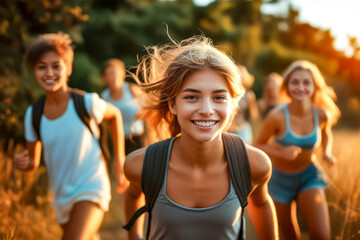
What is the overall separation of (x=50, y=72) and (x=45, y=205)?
2568 mm

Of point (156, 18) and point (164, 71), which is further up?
point (156, 18)

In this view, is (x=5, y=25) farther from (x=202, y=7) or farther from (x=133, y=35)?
(x=202, y=7)

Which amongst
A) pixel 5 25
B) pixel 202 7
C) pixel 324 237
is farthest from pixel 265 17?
pixel 324 237

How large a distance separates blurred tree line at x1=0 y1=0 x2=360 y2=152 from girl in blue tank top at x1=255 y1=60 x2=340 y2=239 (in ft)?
4.52

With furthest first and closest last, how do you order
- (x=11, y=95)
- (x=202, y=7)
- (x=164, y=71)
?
1. (x=202, y=7)
2. (x=11, y=95)
3. (x=164, y=71)

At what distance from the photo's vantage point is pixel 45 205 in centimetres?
532

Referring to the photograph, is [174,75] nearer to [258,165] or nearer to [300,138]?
[258,165]

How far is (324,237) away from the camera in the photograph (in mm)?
3479

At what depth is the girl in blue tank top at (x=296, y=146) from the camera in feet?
12.6

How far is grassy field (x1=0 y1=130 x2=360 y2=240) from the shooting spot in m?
3.90

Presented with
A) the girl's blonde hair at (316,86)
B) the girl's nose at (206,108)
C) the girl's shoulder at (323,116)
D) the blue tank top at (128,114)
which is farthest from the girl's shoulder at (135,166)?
the blue tank top at (128,114)

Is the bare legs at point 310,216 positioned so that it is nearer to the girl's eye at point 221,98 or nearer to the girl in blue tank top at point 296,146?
the girl in blue tank top at point 296,146

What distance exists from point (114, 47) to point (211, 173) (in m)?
9.76

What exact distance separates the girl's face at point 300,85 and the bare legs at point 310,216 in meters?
0.96
